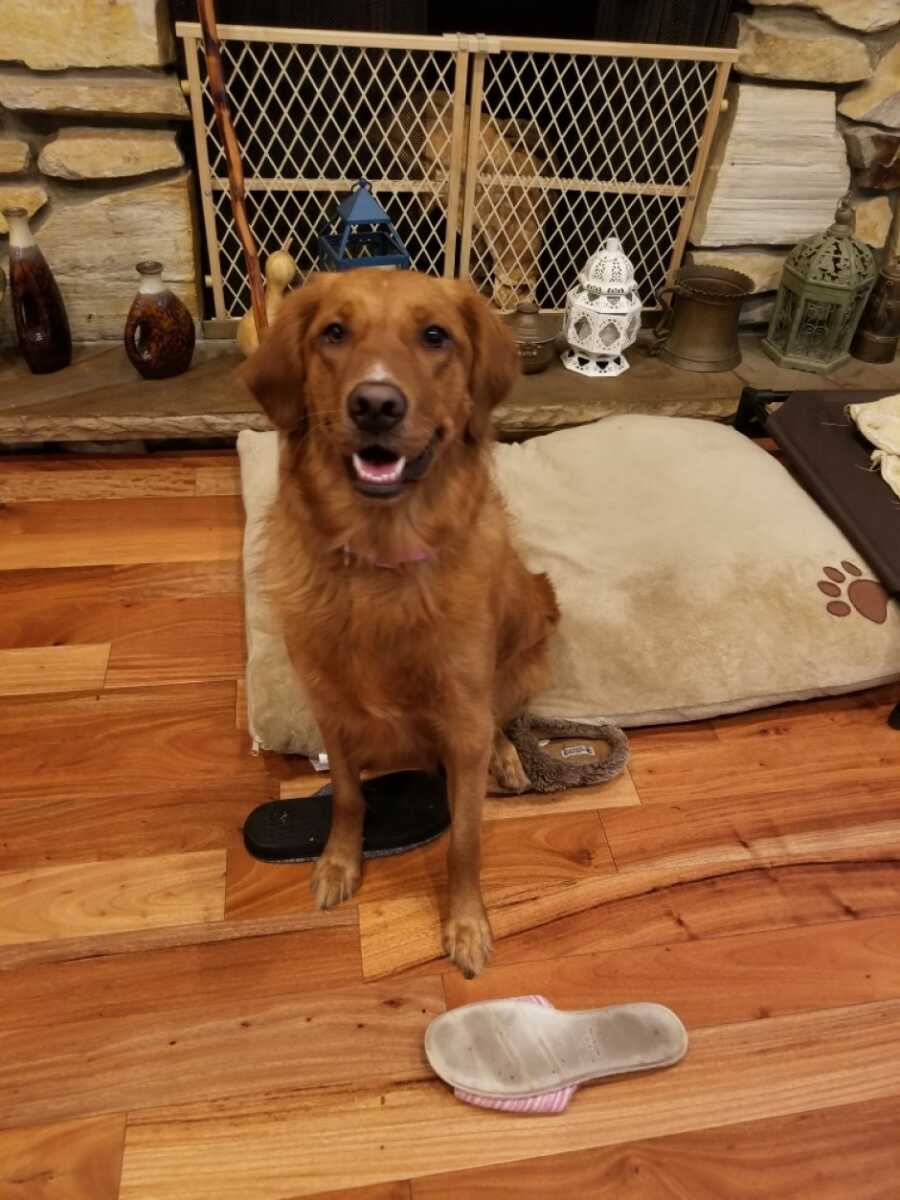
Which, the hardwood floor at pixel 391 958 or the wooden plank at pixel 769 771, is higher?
the wooden plank at pixel 769 771

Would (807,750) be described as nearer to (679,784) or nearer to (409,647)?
(679,784)

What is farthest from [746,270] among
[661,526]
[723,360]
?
[661,526]

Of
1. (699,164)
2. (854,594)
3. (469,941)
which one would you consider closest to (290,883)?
(469,941)

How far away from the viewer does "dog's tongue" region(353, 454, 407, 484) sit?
112 cm

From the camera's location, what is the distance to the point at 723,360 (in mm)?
2779

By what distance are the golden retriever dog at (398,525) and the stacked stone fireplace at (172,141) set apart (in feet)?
5.11

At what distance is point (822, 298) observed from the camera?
264cm

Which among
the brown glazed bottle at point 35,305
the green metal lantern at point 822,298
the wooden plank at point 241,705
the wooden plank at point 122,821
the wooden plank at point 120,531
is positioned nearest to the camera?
the wooden plank at point 122,821

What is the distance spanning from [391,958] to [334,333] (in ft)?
3.27

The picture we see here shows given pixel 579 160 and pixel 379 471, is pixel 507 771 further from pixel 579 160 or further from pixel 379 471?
pixel 579 160

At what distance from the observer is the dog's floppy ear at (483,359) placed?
1274 mm

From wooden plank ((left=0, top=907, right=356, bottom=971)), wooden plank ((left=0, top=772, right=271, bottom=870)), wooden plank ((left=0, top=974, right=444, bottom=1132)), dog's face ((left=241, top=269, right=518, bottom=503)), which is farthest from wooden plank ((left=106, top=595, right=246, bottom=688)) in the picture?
dog's face ((left=241, top=269, right=518, bottom=503))

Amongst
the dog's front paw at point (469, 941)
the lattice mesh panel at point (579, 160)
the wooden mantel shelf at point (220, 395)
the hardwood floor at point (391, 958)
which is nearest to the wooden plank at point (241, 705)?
the hardwood floor at point (391, 958)

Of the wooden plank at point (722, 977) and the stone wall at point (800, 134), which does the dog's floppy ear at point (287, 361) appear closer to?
the wooden plank at point (722, 977)
